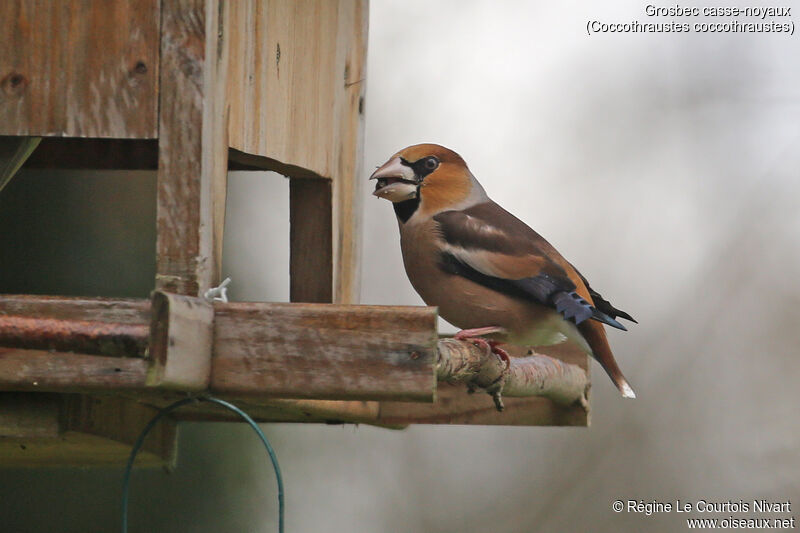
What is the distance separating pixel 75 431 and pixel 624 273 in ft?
15.2

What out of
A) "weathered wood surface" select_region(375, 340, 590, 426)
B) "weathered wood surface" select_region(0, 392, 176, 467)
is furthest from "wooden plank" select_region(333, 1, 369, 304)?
"weathered wood surface" select_region(0, 392, 176, 467)

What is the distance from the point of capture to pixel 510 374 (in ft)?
9.58

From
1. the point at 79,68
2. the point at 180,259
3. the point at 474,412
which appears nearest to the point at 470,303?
the point at 474,412

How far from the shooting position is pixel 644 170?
6.87 meters

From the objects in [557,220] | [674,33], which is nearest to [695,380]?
[557,220]

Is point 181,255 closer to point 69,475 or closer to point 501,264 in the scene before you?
point 501,264

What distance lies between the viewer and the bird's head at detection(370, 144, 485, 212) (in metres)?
3.35

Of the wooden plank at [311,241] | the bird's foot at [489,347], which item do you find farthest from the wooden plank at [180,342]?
the wooden plank at [311,241]

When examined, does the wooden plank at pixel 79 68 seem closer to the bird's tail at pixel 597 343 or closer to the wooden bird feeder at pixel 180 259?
the wooden bird feeder at pixel 180 259

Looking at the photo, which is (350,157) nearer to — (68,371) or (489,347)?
(489,347)

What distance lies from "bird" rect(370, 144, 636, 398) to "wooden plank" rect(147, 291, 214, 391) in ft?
3.63

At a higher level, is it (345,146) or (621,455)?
(345,146)

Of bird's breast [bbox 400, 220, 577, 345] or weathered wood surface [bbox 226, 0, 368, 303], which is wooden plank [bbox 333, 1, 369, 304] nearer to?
weathered wood surface [bbox 226, 0, 368, 303]

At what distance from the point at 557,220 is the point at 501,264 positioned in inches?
143
